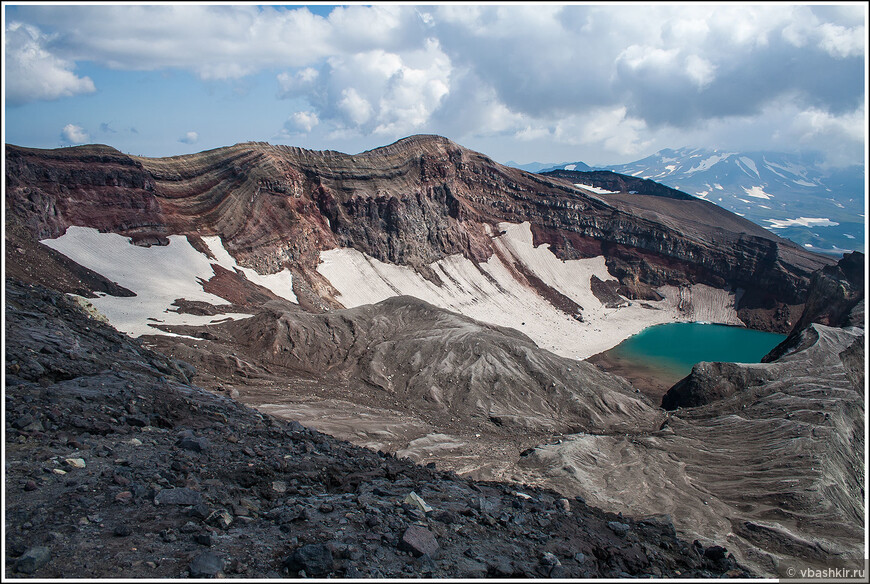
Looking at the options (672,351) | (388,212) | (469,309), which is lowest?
(672,351)

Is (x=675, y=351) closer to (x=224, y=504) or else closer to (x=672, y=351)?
(x=672, y=351)

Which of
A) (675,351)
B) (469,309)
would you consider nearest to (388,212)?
(469,309)

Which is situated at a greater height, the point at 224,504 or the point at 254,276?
the point at 254,276

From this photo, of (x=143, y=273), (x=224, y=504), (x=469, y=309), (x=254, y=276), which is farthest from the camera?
(x=469, y=309)

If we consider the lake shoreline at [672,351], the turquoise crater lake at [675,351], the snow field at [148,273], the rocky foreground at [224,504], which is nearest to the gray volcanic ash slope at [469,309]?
the snow field at [148,273]

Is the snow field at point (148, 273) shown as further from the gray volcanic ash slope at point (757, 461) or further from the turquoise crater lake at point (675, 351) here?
the turquoise crater lake at point (675, 351)

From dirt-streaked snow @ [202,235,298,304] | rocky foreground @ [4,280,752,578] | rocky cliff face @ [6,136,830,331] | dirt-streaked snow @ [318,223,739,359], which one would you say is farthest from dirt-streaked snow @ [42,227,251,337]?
rocky foreground @ [4,280,752,578]
